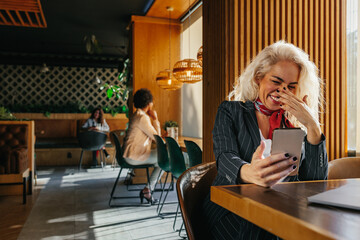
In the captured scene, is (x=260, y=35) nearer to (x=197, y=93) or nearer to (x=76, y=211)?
(x=76, y=211)

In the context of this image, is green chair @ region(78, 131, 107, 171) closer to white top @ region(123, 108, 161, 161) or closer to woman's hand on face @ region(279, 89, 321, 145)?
white top @ region(123, 108, 161, 161)


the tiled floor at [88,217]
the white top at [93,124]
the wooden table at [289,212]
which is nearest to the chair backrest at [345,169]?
the wooden table at [289,212]

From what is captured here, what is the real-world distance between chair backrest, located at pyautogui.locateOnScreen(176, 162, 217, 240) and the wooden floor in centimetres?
202

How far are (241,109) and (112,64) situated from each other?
7.75 m

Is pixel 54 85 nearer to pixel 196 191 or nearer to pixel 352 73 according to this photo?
pixel 352 73

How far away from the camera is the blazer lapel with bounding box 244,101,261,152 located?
45.9 inches

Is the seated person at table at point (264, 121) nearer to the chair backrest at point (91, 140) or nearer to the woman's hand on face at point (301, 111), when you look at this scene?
the woman's hand on face at point (301, 111)

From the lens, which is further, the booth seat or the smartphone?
the booth seat

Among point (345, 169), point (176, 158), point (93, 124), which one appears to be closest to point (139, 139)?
point (176, 158)

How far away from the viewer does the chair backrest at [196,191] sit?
97cm

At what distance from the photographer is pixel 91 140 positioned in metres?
5.81

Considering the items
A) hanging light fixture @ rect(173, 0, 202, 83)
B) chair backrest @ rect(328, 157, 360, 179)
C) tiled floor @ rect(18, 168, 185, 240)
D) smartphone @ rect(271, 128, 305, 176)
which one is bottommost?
tiled floor @ rect(18, 168, 185, 240)

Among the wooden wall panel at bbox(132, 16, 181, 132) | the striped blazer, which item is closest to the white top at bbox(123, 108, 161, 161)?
the wooden wall panel at bbox(132, 16, 181, 132)

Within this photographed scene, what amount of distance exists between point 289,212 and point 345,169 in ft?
3.52
